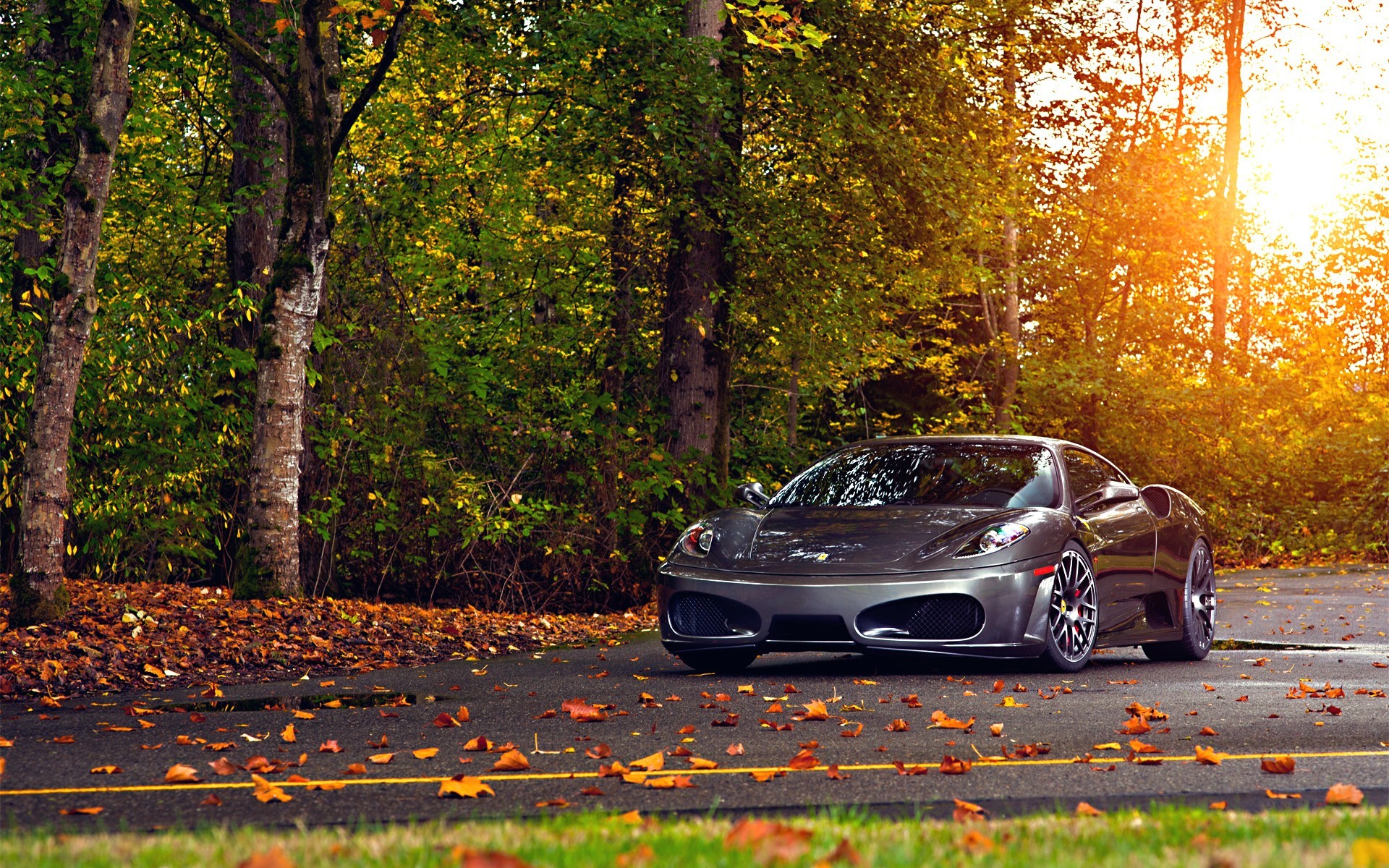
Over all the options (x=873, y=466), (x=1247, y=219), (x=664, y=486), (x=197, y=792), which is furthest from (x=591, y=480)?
(x=1247, y=219)

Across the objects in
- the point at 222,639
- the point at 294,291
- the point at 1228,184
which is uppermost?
the point at 1228,184

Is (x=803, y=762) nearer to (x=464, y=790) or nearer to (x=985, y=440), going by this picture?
(x=464, y=790)

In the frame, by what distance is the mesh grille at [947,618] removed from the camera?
866 cm

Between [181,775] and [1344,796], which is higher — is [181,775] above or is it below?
below

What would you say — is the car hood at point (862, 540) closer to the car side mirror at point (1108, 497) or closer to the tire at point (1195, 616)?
the car side mirror at point (1108, 497)

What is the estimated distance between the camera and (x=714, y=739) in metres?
6.38

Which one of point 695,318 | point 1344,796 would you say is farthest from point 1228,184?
point 1344,796

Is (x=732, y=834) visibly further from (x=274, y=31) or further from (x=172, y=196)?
(x=172, y=196)

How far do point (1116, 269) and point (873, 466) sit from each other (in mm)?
22967

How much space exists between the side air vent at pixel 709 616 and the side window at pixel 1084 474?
2.41 metres

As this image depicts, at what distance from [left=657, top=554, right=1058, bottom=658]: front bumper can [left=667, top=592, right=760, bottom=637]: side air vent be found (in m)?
0.01

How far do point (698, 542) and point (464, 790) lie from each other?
4.51 m

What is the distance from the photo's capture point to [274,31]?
12.8m

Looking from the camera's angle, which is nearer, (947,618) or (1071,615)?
(947,618)
